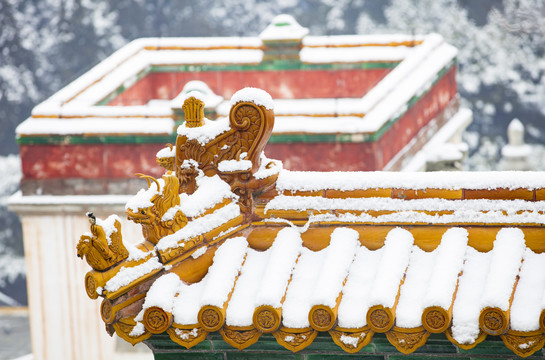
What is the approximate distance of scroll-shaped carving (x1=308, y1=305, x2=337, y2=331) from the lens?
4.44 metres

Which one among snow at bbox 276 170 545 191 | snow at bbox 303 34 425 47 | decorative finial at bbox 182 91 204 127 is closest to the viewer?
snow at bbox 276 170 545 191

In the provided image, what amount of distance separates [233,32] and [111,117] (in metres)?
25.4

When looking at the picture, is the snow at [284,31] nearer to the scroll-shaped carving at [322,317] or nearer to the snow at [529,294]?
the snow at [529,294]

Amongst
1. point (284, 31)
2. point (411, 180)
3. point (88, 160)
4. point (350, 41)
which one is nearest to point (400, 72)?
point (350, 41)

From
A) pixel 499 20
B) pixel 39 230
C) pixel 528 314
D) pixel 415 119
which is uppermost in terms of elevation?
pixel 499 20

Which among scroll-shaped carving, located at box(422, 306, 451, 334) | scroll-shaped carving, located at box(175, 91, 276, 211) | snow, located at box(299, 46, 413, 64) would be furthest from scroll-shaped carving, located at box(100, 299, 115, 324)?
snow, located at box(299, 46, 413, 64)

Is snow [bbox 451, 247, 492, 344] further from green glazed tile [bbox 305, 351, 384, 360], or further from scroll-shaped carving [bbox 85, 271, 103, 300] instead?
scroll-shaped carving [bbox 85, 271, 103, 300]

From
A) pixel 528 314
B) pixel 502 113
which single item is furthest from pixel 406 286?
pixel 502 113

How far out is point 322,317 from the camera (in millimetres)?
4465

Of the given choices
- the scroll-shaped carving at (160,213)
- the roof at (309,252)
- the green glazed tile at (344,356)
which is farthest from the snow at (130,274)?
the green glazed tile at (344,356)

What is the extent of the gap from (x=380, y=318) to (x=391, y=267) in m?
0.35

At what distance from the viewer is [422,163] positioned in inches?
516

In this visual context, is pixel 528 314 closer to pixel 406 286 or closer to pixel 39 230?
pixel 406 286

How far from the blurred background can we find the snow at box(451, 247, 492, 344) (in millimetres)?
25584
